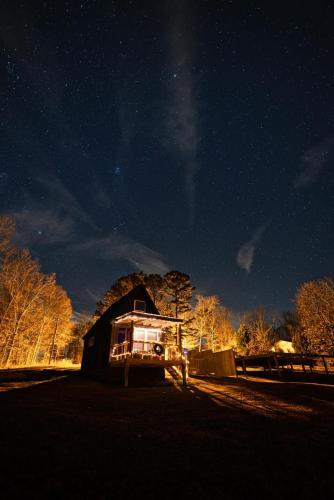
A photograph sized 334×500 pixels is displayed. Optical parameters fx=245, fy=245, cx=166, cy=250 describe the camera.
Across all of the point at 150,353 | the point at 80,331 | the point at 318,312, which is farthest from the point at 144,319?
the point at 80,331

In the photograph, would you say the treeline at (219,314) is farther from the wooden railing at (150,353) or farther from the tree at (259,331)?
the wooden railing at (150,353)

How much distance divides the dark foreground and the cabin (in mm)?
8204

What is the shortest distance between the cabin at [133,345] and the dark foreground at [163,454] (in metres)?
8.20

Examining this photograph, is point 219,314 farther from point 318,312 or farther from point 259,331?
point 318,312

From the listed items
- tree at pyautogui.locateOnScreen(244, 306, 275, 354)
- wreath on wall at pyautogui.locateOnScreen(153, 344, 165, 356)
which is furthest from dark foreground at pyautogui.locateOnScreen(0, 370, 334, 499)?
tree at pyautogui.locateOnScreen(244, 306, 275, 354)

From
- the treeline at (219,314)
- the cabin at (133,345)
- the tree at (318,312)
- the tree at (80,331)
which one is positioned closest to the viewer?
the cabin at (133,345)

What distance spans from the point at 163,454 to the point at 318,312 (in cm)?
2966

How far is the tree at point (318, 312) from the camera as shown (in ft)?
84.8

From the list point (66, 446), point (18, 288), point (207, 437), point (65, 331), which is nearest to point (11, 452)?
point (66, 446)

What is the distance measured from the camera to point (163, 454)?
378 centimetres

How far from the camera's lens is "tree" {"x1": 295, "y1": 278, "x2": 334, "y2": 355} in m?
25.8

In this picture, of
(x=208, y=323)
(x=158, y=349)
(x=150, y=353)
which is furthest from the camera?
(x=208, y=323)

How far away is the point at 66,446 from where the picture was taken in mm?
3930

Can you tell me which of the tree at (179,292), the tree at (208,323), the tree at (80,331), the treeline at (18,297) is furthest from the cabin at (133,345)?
the tree at (80,331)
